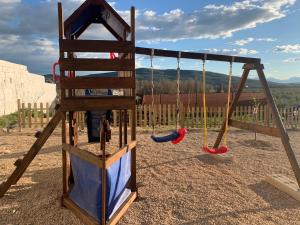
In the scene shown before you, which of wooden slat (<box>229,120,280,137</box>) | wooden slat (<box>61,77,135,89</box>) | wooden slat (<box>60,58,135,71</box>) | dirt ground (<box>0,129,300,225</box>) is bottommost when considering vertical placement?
dirt ground (<box>0,129,300,225</box>)

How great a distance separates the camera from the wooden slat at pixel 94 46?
392cm

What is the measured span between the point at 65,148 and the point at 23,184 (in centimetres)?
170

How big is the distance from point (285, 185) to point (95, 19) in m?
4.20

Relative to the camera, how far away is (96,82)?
4008mm

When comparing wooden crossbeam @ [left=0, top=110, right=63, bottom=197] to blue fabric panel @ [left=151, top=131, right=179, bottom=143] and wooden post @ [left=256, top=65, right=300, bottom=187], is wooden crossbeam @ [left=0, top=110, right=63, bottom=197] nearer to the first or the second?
blue fabric panel @ [left=151, top=131, right=179, bottom=143]

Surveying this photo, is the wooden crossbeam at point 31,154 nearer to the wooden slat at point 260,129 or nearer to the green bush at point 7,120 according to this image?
the wooden slat at point 260,129

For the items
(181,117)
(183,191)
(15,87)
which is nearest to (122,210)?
(183,191)

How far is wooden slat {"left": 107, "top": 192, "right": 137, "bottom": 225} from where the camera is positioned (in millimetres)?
3631

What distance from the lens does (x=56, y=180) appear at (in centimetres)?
545

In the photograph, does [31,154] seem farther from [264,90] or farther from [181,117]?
[181,117]

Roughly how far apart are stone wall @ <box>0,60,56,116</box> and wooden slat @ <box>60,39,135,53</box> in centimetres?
1356

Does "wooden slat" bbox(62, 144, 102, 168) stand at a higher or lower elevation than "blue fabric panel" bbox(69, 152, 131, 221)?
higher

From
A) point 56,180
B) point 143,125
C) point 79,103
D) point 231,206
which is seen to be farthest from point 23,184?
point 143,125

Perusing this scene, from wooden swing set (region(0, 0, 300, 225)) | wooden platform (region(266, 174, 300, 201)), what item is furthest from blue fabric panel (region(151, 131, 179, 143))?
wooden platform (region(266, 174, 300, 201))
